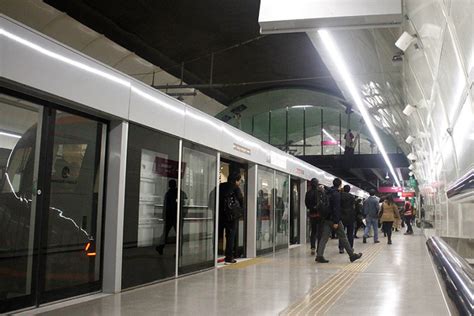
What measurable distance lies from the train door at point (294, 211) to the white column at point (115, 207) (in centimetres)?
799

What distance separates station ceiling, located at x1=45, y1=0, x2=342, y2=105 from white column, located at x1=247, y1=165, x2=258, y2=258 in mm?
4313

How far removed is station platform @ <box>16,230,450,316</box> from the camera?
434 cm

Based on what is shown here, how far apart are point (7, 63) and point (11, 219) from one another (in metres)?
1.24

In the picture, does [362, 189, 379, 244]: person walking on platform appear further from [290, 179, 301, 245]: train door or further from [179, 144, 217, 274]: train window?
[179, 144, 217, 274]: train window

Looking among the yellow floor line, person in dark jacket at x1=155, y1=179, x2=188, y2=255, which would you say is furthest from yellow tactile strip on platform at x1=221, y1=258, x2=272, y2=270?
person in dark jacket at x1=155, y1=179, x2=188, y2=255

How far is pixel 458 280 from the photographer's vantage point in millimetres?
940

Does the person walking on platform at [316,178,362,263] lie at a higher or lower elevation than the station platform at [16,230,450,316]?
higher

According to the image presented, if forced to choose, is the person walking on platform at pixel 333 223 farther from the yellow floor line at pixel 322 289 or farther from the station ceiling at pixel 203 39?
the station ceiling at pixel 203 39

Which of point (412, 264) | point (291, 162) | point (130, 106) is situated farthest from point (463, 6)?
point (291, 162)

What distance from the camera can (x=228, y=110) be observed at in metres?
20.5

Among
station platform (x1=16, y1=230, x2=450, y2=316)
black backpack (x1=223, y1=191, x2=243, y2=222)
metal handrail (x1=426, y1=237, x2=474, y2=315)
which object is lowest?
station platform (x1=16, y1=230, x2=450, y2=316)

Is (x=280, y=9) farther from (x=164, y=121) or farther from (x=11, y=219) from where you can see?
(x=11, y=219)

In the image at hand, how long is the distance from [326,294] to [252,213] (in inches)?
165

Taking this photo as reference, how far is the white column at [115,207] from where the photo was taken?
16.6 ft
